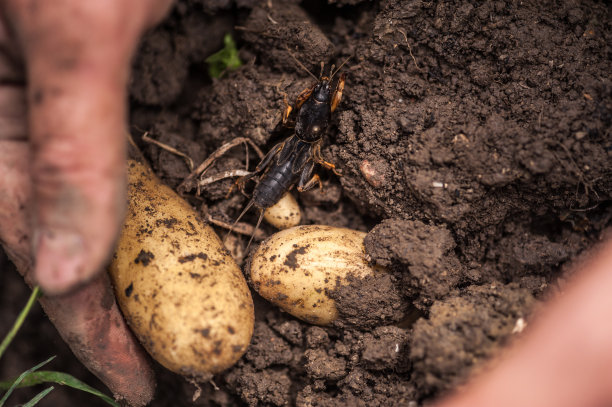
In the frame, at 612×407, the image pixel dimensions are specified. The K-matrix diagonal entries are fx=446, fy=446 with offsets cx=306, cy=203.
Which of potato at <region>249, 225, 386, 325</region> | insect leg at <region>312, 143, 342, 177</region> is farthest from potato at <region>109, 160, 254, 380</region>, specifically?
insect leg at <region>312, 143, 342, 177</region>

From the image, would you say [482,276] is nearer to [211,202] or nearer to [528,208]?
[528,208]

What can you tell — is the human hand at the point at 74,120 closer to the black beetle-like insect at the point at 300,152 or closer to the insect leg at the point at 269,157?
the black beetle-like insect at the point at 300,152

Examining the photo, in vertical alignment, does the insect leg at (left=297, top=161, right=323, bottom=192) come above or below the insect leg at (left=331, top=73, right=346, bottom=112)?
below

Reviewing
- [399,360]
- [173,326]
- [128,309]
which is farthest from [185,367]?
[399,360]

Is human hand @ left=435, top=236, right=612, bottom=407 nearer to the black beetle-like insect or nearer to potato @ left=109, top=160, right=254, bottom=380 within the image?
potato @ left=109, top=160, right=254, bottom=380

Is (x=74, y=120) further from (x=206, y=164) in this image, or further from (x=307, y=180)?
(x=307, y=180)

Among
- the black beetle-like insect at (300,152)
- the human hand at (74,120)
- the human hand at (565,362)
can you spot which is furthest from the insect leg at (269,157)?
the human hand at (565,362)

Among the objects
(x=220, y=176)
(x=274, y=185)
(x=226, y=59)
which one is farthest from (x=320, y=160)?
(x=226, y=59)
